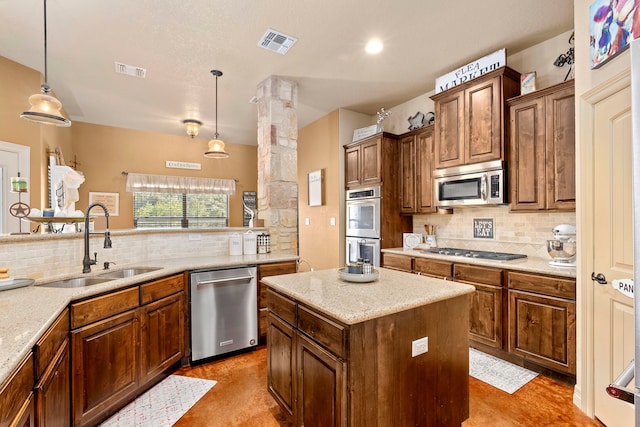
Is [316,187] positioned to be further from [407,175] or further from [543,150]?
[543,150]

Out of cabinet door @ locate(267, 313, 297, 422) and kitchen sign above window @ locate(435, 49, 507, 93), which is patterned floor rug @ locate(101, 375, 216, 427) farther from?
kitchen sign above window @ locate(435, 49, 507, 93)

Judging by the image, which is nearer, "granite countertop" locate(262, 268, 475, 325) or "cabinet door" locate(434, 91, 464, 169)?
"granite countertop" locate(262, 268, 475, 325)

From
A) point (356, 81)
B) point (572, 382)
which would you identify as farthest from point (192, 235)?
point (572, 382)

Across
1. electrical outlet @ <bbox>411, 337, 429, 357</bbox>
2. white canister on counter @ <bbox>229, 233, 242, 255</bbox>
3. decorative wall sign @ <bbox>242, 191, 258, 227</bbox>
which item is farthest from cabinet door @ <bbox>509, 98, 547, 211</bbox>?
decorative wall sign @ <bbox>242, 191, 258, 227</bbox>

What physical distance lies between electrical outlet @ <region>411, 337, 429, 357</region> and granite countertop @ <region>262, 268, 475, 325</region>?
19cm

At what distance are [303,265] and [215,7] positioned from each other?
Answer: 12.3ft

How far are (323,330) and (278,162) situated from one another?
2436 mm

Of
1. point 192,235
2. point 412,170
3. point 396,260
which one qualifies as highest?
point 412,170

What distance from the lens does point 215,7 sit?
2365mm

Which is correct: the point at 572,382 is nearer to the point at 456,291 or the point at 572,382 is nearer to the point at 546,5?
the point at 456,291

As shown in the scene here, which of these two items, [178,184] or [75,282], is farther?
[178,184]

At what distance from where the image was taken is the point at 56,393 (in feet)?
4.67

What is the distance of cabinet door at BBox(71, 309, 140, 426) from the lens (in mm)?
1722

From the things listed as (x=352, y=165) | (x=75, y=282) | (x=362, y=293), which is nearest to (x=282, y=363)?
(x=362, y=293)
